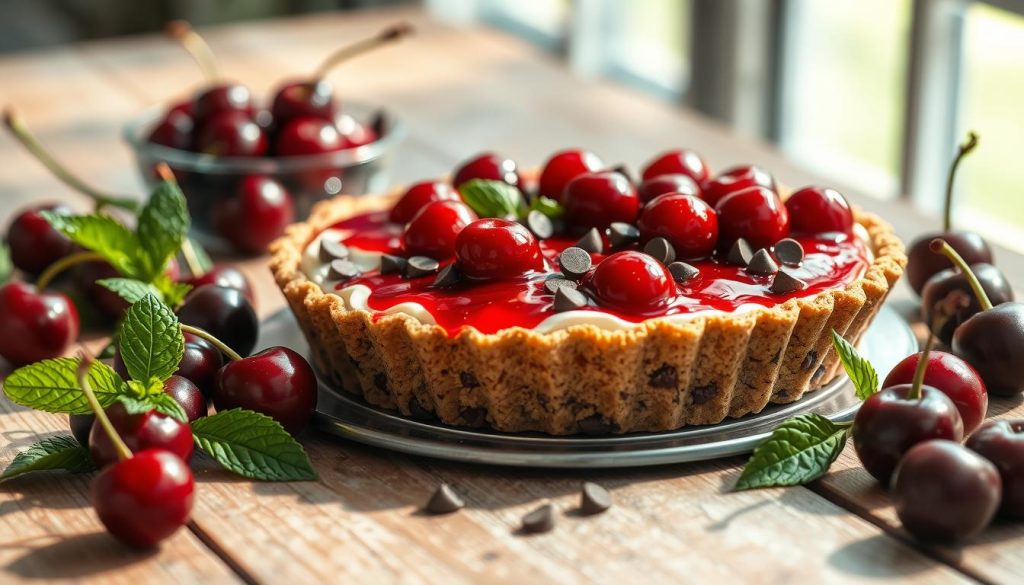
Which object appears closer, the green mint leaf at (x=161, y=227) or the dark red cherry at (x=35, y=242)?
the green mint leaf at (x=161, y=227)

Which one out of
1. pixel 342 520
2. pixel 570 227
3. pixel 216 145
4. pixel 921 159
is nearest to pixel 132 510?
pixel 342 520

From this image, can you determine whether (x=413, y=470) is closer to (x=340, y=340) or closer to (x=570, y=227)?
(x=340, y=340)

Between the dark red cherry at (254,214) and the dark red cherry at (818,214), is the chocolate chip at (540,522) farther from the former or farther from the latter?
the dark red cherry at (254,214)

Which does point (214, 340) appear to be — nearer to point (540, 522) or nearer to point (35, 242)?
point (540, 522)

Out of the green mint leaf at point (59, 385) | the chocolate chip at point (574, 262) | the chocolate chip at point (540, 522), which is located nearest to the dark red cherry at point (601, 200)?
the chocolate chip at point (574, 262)

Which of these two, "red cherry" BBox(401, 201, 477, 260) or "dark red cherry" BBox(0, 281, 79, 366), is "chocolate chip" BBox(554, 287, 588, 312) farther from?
"dark red cherry" BBox(0, 281, 79, 366)

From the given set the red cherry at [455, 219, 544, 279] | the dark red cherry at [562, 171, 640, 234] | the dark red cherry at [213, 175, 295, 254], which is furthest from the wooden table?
the dark red cherry at [213, 175, 295, 254]

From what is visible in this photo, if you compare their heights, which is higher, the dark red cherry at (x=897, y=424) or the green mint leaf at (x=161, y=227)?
the green mint leaf at (x=161, y=227)
